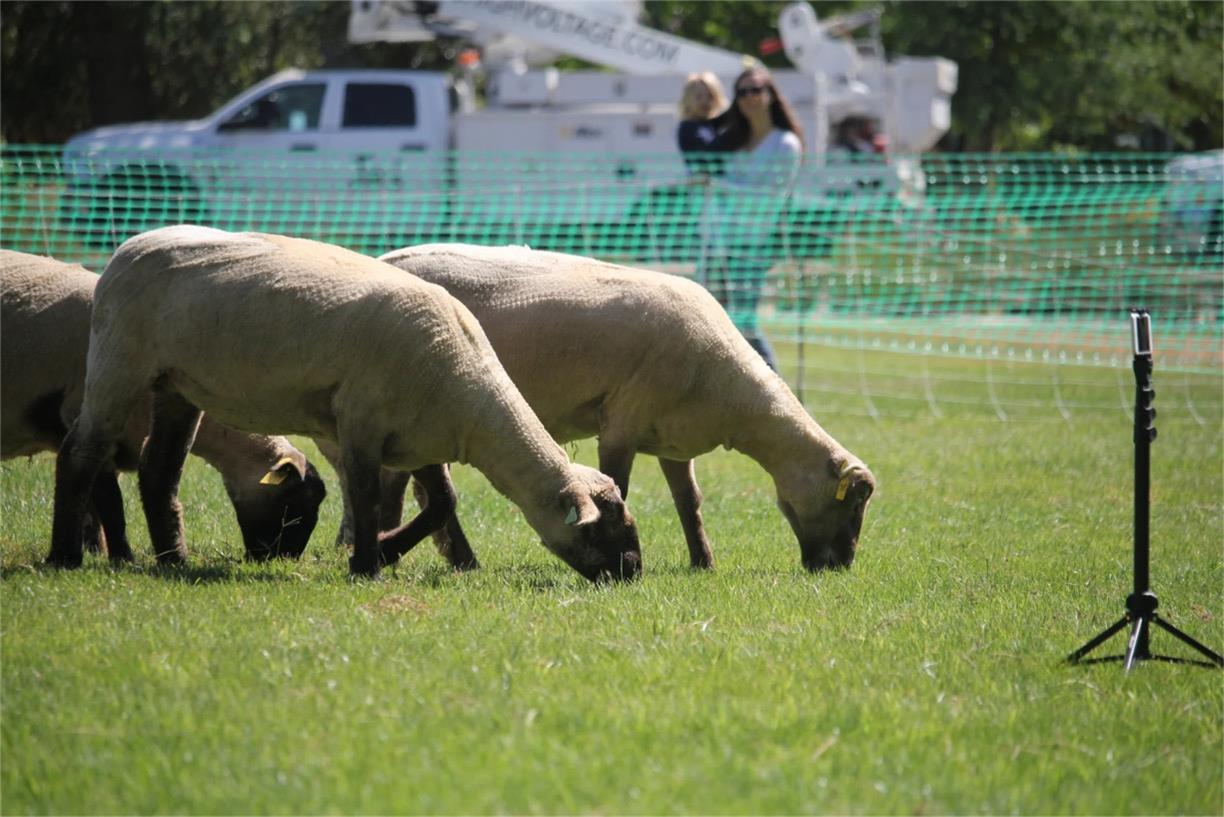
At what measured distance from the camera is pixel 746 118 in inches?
491

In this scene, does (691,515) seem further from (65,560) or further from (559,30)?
(559,30)

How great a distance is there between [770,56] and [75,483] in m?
32.1

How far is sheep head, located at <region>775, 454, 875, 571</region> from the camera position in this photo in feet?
24.1

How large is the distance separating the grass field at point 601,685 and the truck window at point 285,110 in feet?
47.9

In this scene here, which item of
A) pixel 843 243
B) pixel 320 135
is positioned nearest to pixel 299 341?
pixel 843 243

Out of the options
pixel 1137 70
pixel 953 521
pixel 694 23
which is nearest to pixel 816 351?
pixel 953 521

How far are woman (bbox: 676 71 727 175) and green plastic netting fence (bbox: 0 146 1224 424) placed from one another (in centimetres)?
58

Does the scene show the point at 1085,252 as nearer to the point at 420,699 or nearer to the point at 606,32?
the point at 606,32

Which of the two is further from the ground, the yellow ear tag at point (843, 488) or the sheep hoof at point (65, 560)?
the yellow ear tag at point (843, 488)

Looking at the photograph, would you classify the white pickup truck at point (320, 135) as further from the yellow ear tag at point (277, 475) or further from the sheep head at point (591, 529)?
the sheep head at point (591, 529)

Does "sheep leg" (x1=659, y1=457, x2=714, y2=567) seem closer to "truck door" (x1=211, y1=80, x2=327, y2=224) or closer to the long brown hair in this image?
the long brown hair

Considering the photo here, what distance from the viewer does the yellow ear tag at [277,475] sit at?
7.02 metres

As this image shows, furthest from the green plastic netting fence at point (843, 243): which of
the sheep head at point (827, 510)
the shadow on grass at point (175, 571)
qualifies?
the shadow on grass at point (175, 571)

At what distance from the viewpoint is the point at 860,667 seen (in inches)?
203
